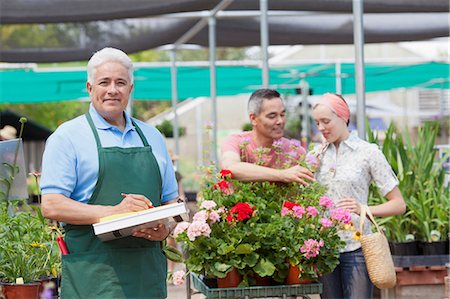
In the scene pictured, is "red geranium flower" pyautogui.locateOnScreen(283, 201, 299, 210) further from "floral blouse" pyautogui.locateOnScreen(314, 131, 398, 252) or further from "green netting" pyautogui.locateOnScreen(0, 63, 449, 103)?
"green netting" pyautogui.locateOnScreen(0, 63, 449, 103)

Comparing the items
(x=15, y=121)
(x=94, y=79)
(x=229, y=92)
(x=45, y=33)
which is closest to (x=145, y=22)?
(x=45, y=33)

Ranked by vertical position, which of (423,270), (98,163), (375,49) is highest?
(375,49)

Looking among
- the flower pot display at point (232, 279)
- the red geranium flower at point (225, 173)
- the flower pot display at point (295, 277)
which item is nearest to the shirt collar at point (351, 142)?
the red geranium flower at point (225, 173)

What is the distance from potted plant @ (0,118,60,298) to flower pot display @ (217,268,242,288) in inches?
27.4

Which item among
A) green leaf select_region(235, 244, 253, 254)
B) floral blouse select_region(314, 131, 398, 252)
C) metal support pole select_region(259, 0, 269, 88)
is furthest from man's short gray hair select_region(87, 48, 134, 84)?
metal support pole select_region(259, 0, 269, 88)

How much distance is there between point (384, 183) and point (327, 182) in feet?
0.77

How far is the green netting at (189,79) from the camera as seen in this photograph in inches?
492

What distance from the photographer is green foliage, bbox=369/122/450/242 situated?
5.59 metres

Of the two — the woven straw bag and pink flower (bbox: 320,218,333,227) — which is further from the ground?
pink flower (bbox: 320,218,333,227)

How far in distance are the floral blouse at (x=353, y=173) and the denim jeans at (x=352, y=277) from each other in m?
0.04

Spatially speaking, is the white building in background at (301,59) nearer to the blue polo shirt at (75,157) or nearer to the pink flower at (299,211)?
the pink flower at (299,211)

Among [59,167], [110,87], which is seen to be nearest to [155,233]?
[59,167]

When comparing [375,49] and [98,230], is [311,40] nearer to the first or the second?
[98,230]

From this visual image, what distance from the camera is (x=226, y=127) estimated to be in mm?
37719
